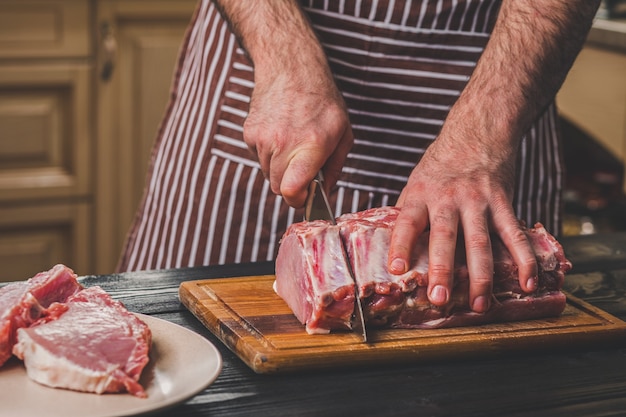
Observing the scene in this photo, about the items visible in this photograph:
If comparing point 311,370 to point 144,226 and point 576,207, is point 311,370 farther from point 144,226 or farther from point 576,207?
point 576,207

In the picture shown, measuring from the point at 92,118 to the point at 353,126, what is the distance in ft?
5.07

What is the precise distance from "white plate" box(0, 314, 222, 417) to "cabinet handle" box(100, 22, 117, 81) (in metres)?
2.08

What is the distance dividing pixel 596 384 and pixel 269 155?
1.76 ft

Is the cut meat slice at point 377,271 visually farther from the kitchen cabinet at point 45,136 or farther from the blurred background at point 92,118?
the kitchen cabinet at point 45,136

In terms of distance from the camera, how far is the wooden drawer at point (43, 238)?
300cm

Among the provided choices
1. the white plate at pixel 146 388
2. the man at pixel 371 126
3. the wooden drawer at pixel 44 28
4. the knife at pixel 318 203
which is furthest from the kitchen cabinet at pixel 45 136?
the white plate at pixel 146 388

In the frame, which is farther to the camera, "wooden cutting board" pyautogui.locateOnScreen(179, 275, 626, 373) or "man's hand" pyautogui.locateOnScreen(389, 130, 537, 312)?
"man's hand" pyautogui.locateOnScreen(389, 130, 537, 312)

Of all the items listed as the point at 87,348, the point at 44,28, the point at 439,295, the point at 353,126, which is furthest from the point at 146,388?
the point at 44,28

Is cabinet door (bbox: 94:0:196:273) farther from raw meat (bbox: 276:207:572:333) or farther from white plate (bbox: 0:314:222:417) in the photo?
white plate (bbox: 0:314:222:417)

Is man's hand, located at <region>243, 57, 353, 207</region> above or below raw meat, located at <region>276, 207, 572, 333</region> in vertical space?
above

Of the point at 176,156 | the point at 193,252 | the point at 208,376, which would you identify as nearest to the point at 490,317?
the point at 208,376

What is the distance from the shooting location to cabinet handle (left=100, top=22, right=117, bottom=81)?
2984mm

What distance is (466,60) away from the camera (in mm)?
1677

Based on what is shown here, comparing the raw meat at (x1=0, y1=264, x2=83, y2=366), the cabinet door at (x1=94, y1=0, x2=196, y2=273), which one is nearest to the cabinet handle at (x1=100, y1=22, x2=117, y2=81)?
the cabinet door at (x1=94, y1=0, x2=196, y2=273)
